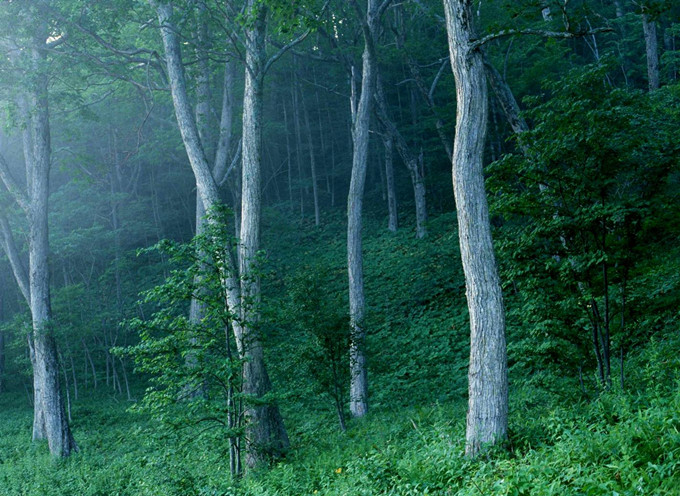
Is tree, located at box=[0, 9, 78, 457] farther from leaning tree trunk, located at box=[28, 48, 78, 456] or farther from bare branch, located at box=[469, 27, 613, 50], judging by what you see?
bare branch, located at box=[469, 27, 613, 50]

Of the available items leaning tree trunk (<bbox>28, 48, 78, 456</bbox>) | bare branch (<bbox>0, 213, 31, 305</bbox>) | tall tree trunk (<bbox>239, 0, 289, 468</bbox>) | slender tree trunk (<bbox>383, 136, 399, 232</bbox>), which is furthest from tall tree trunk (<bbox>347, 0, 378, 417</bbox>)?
slender tree trunk (<bbox>383, 136, 399, 232</bbox>)

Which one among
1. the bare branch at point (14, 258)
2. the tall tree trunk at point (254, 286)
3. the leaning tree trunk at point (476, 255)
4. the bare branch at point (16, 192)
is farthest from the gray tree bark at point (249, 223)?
the bare branch at point (14, 258)

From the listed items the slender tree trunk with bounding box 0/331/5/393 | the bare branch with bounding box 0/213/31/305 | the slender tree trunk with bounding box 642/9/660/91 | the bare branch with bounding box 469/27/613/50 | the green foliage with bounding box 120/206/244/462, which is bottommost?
the slender tree trunk with bounding box 0/331/5/393

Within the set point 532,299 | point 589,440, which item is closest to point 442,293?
point 532,299

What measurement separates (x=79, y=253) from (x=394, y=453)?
2113 centimetres

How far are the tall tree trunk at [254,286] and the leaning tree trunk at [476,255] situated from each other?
10.4ft

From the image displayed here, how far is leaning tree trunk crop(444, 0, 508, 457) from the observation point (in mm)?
5961

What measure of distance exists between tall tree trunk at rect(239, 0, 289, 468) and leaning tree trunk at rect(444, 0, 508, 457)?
3180mm

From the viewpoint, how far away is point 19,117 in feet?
48.1

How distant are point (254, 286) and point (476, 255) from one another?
13.5ft

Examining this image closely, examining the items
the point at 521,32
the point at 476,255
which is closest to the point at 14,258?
the point at 476,255

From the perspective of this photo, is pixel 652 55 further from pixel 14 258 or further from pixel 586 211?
pixel 14 258

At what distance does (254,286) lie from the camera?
352 inches

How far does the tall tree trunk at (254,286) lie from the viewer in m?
8.18
